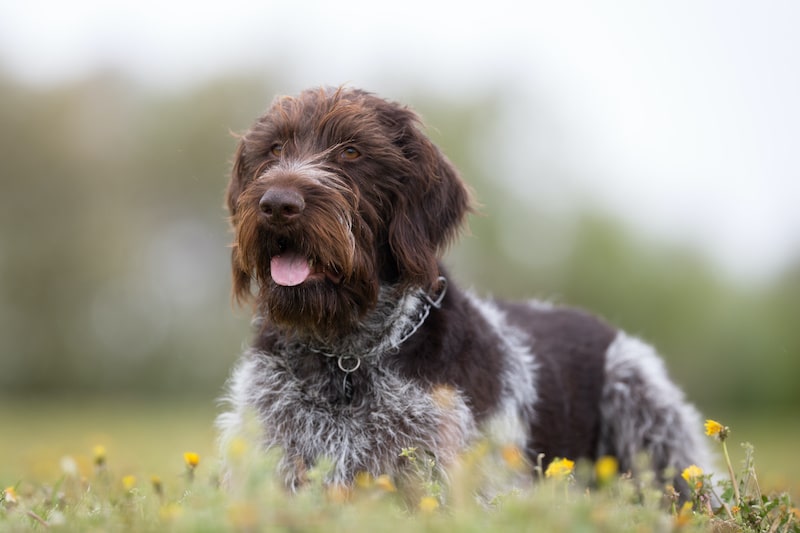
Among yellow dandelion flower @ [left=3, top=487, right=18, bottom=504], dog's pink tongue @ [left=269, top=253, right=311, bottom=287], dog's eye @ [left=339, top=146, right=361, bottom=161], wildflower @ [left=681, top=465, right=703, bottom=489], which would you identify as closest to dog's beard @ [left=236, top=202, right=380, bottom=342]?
dog's pink tongue @ [left=269, top=253, right=311, bottom=287]

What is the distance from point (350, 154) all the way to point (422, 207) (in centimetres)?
51

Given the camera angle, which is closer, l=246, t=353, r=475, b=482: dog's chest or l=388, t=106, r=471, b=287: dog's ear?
l=246, t=353, r=475, b=482: dog's chest

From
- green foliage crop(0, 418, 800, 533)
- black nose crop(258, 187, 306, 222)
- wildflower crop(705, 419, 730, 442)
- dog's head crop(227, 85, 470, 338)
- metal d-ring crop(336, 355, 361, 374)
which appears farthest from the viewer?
metal d-ring crop(336, 355, 361, 374)

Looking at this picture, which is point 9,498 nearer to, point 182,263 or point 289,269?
point 289,269

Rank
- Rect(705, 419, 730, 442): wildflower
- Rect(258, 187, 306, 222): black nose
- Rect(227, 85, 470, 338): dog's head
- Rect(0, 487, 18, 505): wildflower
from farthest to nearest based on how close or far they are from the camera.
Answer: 1. Rect(227, 85, 470, 338): dog's head
2. Rect(258, 187, 306, 222): black nose
3. Rect(705, 419, 730, 442): wildflower
4. Rect(0, 487, 18, 505): wildflower

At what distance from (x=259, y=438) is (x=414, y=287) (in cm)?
112

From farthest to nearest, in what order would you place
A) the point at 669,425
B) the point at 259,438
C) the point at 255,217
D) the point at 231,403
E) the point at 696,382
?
the point at 696,382 → the point at 669,425 → the point at 231,403 → the point at 259,438 → the point at 255,217

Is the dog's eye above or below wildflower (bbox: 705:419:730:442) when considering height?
above

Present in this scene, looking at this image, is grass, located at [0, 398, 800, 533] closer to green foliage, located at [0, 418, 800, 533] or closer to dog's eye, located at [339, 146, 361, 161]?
green foliage, located at [0, 418, 800, 533]

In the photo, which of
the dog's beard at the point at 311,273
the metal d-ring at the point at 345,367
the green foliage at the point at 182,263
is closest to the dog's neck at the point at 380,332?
the metal d-ring at the point at 345,367

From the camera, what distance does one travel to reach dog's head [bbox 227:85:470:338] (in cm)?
442

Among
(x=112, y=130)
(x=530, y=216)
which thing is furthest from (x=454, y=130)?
(x=112, y=130)

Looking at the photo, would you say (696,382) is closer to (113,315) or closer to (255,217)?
(113,315)

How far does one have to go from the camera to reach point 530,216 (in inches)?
1163
